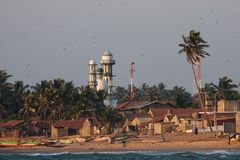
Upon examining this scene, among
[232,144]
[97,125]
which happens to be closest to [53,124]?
[97,125]

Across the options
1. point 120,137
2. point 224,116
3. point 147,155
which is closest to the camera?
point 147,155

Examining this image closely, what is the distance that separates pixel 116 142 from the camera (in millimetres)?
75062

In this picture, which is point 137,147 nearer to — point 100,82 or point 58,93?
point 58,93

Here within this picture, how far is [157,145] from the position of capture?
71250 mm

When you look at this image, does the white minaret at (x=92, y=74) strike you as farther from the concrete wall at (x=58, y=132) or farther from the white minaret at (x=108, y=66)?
the concrete wall at (x=58, y=132)

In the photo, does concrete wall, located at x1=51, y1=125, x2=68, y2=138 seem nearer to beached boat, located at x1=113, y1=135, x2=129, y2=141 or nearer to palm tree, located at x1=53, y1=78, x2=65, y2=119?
palm tree, located at x1=53, y1=78, x2=65, y2=119

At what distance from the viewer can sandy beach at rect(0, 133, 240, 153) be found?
68500 mm

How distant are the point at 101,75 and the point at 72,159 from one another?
200 ft

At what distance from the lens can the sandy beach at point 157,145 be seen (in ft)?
225

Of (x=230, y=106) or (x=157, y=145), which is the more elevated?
(x=230, y=106)

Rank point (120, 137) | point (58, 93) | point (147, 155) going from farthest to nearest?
1. point (58, 93)
2. point (120, 137)
3. point (147, 155)

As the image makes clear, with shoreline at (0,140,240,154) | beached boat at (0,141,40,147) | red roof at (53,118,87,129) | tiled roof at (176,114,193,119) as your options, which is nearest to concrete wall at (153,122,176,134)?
tiled roof at (176,114,193,119)

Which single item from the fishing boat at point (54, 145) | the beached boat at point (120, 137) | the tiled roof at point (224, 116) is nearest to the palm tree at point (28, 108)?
the fishing boat at point (54, 145)

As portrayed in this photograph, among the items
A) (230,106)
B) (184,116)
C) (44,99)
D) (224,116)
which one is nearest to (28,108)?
(44,99)
